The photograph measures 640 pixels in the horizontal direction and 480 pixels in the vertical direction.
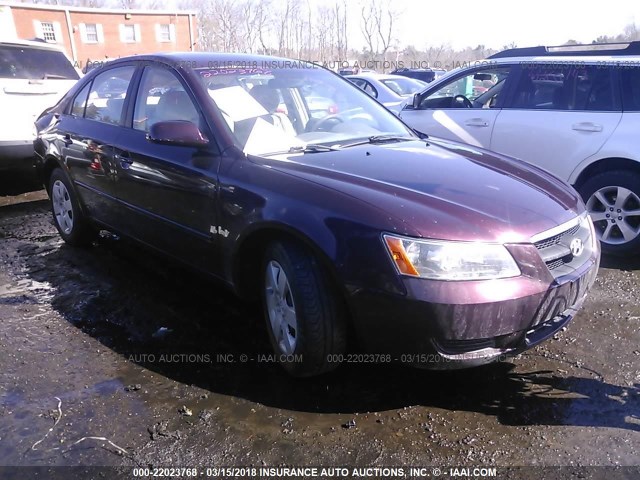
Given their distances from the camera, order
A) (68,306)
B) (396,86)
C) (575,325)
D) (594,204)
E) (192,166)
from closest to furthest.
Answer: (192,166)
(575,325)
(68,306)
(594,204)
(396,86)

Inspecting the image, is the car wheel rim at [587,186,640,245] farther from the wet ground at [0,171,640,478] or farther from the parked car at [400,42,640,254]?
the wet ground at [0,171,640,478]

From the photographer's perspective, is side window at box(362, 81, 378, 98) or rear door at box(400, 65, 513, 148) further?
side window at box(362, 81, 378, 98)

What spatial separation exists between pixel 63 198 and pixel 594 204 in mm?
4645

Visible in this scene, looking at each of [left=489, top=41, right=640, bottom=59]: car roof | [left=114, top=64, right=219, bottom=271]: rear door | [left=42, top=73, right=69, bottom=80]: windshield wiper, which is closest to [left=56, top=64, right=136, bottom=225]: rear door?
[left=114, top=64, right=219, bottom=271]: rear door

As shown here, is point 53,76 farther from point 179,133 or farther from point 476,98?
point 476,98

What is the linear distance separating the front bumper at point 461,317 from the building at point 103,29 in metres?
35.6

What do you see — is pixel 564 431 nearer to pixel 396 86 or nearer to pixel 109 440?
pixel 109 440

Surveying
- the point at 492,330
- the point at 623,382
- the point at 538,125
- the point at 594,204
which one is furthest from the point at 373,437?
the point at 538,125

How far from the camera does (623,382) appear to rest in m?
2.71

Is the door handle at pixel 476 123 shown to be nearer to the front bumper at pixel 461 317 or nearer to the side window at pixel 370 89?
the front bumper at pixel 461 317

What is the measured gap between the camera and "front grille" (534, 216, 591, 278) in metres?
2.43

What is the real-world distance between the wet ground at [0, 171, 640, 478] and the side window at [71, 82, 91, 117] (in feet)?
5.37

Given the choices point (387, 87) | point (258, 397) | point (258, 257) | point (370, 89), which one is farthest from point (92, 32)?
point (258, 397)

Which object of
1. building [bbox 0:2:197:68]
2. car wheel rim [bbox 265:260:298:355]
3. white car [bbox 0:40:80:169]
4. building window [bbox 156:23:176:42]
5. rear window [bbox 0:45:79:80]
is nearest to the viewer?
car wheel rim [bbox 265:260:298:355]
